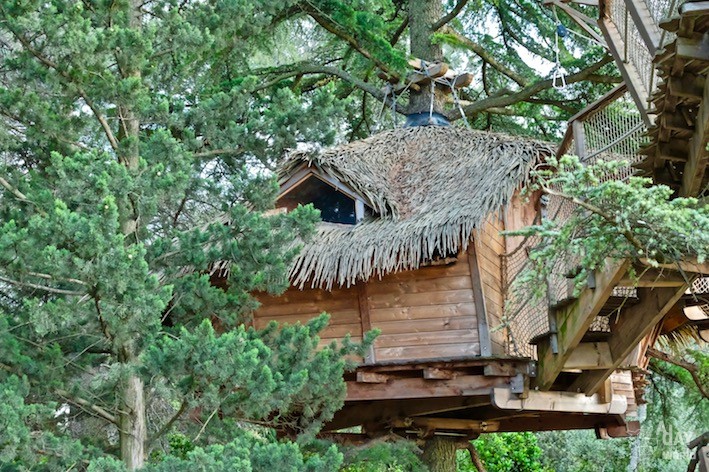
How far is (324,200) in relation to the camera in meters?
11.7

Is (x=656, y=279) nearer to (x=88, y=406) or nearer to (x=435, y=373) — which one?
(x=435, y=373)

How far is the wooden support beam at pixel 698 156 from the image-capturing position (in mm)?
7761

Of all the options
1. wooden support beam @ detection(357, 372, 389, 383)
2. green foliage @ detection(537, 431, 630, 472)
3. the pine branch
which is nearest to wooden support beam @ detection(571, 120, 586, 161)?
wooden support beam @ detection(357, 372, 389, 383)

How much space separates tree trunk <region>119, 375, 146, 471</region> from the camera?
30.5 ft

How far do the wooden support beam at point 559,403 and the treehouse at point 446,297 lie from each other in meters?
0.01

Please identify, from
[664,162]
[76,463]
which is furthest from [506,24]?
[76,463]

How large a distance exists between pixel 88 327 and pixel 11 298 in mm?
1557

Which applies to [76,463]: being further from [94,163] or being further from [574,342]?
[574,342]

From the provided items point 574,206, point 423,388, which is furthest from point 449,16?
point 574,206

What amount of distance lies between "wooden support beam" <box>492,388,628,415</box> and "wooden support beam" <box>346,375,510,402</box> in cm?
13

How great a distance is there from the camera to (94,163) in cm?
857

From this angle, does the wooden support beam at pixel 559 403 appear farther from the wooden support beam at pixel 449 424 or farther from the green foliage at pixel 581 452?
the green foliage at pixel 581 452

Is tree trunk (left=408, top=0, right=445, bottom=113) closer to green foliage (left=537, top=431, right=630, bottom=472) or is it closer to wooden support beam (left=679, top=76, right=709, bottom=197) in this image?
wooden support beam (left=679, top=76, right=709, bottom=197)

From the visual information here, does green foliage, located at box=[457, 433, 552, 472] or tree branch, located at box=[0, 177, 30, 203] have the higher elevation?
tree branch, located at box=[0, 177, 30, 203]
